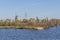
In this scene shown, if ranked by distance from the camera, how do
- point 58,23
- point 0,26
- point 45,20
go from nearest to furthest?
point 0,26
point 45,20
point 58,23

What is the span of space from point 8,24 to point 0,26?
13.2ft

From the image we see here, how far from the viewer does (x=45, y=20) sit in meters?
112

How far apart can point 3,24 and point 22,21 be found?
1194cm

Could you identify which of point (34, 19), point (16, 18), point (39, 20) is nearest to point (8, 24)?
point (16, 18)

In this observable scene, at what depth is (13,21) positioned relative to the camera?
3883 inches

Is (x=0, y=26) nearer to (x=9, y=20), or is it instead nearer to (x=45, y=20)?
(x=9, y=20)

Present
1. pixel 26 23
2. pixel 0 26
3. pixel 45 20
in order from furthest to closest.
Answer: pixel 45 20
pixel 26 23
pixel 0 26

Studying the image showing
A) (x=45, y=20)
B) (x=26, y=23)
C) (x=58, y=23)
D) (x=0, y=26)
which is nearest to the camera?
(x=0, y=26)

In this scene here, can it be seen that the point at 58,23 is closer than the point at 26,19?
No

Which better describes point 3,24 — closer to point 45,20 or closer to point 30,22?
point 30,22

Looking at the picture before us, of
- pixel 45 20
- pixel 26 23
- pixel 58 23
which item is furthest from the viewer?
pixel 58 23

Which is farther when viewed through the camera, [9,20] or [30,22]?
[9,20]

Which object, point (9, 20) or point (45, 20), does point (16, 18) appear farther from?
point (45, 20)

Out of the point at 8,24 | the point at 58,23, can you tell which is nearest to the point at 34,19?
the point at 8,24
